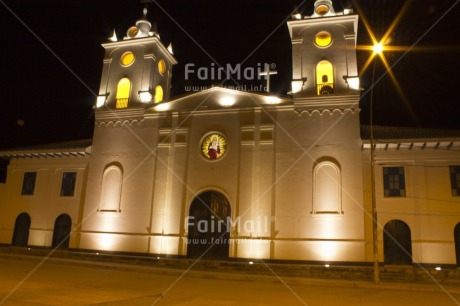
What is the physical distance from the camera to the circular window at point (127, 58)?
82.9 feet

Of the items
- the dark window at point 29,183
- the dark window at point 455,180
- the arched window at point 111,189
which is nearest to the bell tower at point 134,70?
the arched window at point 111,189

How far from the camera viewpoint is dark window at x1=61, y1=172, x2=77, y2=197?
24.7 meters

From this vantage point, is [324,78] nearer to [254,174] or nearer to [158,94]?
[254,174]

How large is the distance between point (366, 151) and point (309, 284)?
841cm

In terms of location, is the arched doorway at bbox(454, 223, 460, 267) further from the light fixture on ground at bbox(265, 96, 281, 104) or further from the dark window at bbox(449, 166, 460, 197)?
the light fixture on ground at bbox(265, 96, 281, 104)

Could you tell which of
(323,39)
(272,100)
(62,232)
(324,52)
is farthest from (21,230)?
(323,39)

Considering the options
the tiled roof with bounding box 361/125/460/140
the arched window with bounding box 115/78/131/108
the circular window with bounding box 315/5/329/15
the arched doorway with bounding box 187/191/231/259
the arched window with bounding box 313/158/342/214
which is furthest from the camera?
the arched window with bounding box 115/78/131/108

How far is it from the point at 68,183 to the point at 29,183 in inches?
132

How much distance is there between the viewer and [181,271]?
17000 mm

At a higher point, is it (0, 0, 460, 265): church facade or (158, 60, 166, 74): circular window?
(158, 60, 166, 74): circular window

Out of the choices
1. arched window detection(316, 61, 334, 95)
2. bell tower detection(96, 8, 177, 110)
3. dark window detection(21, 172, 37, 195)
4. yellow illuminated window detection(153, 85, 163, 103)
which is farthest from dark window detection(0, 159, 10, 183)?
arched window detection(316, 61, 334, 95)

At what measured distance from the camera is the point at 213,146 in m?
21.8

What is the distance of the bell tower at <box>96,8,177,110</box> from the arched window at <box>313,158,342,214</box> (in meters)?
10.3

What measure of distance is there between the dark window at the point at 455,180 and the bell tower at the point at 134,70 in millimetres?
16178
